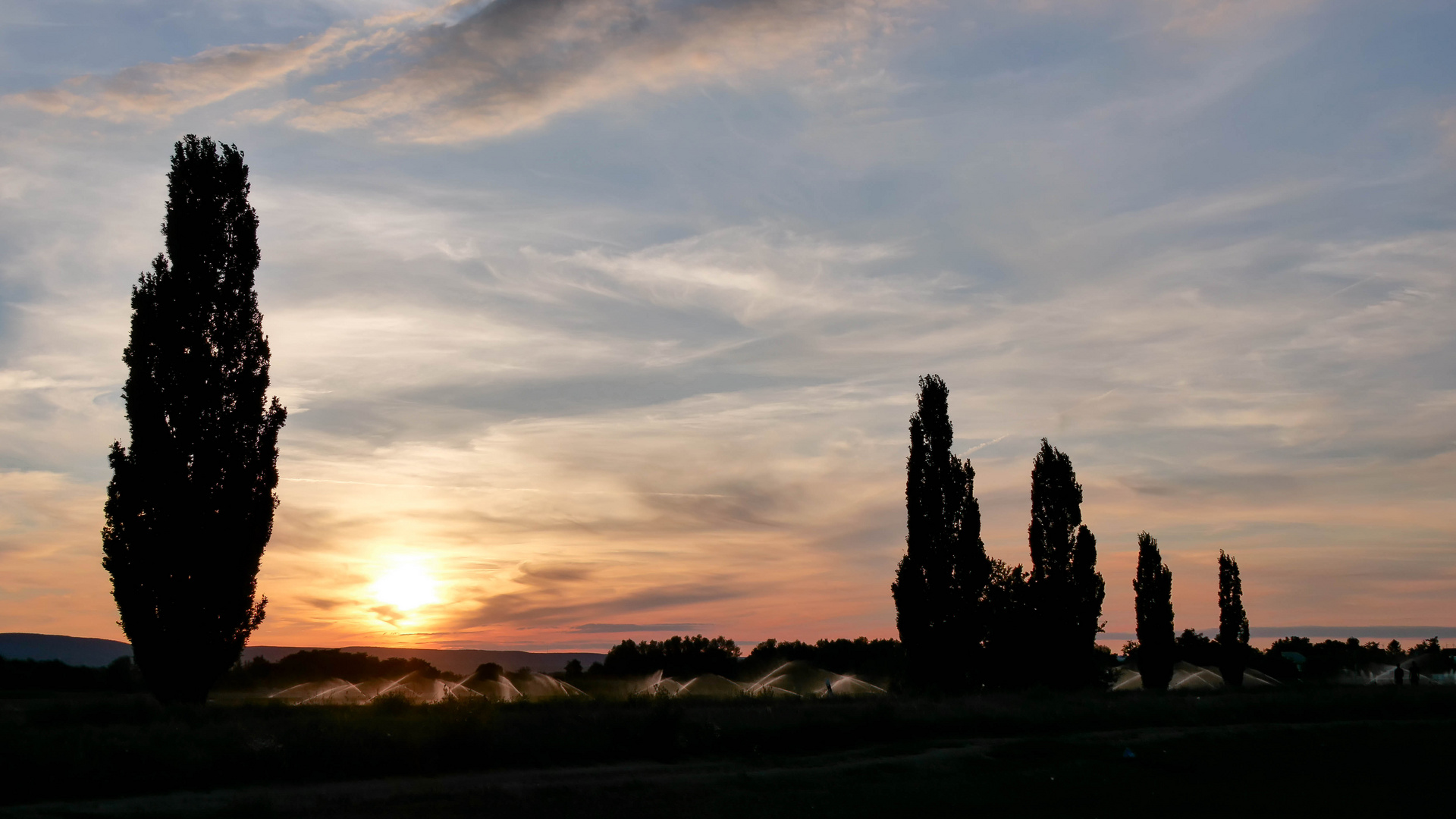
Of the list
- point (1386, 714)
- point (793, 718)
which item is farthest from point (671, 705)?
point (1386, 714)

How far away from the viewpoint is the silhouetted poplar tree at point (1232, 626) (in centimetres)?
8325

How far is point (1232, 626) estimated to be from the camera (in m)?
83.9

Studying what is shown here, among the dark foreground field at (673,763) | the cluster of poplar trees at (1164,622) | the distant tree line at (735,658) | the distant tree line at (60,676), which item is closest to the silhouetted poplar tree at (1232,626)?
the cluster of poplar trees at (1164,622)

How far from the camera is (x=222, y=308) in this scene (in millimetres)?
32938

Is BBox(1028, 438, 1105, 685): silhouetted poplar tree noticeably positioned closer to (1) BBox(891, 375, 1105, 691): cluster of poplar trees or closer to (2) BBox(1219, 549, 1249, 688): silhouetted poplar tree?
(1) BBox(891, 375, 1105, 691): cluster of poplar trees

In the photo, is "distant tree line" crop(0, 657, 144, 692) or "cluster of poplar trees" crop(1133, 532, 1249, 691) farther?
"cluster of poplar trees" crop(1133, 532, 1249, 691)

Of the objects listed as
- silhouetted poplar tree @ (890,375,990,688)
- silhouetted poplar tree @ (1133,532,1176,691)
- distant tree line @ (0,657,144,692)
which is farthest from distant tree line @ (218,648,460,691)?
silhouetted poplar tree @ (1133,532,1176,691)

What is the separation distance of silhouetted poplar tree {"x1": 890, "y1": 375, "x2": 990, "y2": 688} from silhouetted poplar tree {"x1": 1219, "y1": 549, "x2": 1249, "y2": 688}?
3936cm

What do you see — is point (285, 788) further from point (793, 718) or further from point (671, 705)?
point (793, 718)

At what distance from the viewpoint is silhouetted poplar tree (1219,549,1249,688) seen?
3278 inches

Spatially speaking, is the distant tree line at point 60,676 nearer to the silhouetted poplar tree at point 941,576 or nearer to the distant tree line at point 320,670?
the distant tree line at point 320,670

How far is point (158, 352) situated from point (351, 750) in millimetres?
14471

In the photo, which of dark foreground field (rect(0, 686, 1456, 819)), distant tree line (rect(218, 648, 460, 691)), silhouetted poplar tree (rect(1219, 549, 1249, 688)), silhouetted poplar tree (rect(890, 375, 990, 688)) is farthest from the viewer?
silhouetted poplar tree (rect(1219, 549, 1249, 688))

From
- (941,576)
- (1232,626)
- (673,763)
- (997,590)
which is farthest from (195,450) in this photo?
(1232,626)
